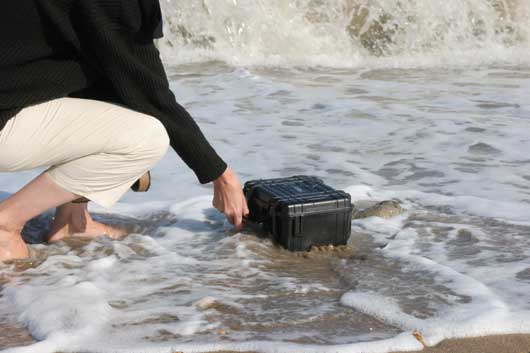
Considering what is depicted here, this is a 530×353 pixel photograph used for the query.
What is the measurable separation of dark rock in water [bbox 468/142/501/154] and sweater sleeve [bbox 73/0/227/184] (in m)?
2.91

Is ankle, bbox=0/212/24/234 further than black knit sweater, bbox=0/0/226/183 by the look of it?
Yes

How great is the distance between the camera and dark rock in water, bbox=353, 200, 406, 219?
4.09m

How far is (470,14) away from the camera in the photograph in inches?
508

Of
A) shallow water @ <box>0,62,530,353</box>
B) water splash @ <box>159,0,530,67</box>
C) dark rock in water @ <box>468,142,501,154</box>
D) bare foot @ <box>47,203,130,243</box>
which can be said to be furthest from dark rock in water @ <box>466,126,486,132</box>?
water splash @ <box>159,0,530,67</box>

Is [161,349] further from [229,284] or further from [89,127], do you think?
[89,127]

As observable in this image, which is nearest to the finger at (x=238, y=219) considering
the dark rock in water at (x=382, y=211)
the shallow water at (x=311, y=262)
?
the shallow water at (x=311, y=262)

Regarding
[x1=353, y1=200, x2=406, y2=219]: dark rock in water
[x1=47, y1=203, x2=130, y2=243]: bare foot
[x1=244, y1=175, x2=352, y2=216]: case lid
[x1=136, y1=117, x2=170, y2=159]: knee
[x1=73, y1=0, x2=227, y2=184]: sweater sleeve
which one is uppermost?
[x1=73, y1=0, x2=227, y2=184]: sweater sleeve

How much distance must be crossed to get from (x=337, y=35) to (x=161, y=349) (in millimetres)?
10223

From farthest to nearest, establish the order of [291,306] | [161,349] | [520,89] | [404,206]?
[520,89], [404,206], [291,306], [161,349]

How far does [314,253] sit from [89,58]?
4.25 ft

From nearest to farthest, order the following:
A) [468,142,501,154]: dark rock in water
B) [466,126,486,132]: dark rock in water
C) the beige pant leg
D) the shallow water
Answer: the shallow water
the beige pant leg
[468,142,501,154]: dark rock in water
[466,126,486,132]: dark rock in water

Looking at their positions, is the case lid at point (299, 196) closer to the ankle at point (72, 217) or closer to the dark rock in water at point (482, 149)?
the ankle at point (72, 217)

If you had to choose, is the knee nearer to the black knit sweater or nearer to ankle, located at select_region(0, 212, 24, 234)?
the black knit sweater

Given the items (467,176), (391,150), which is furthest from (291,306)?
(391,150)
